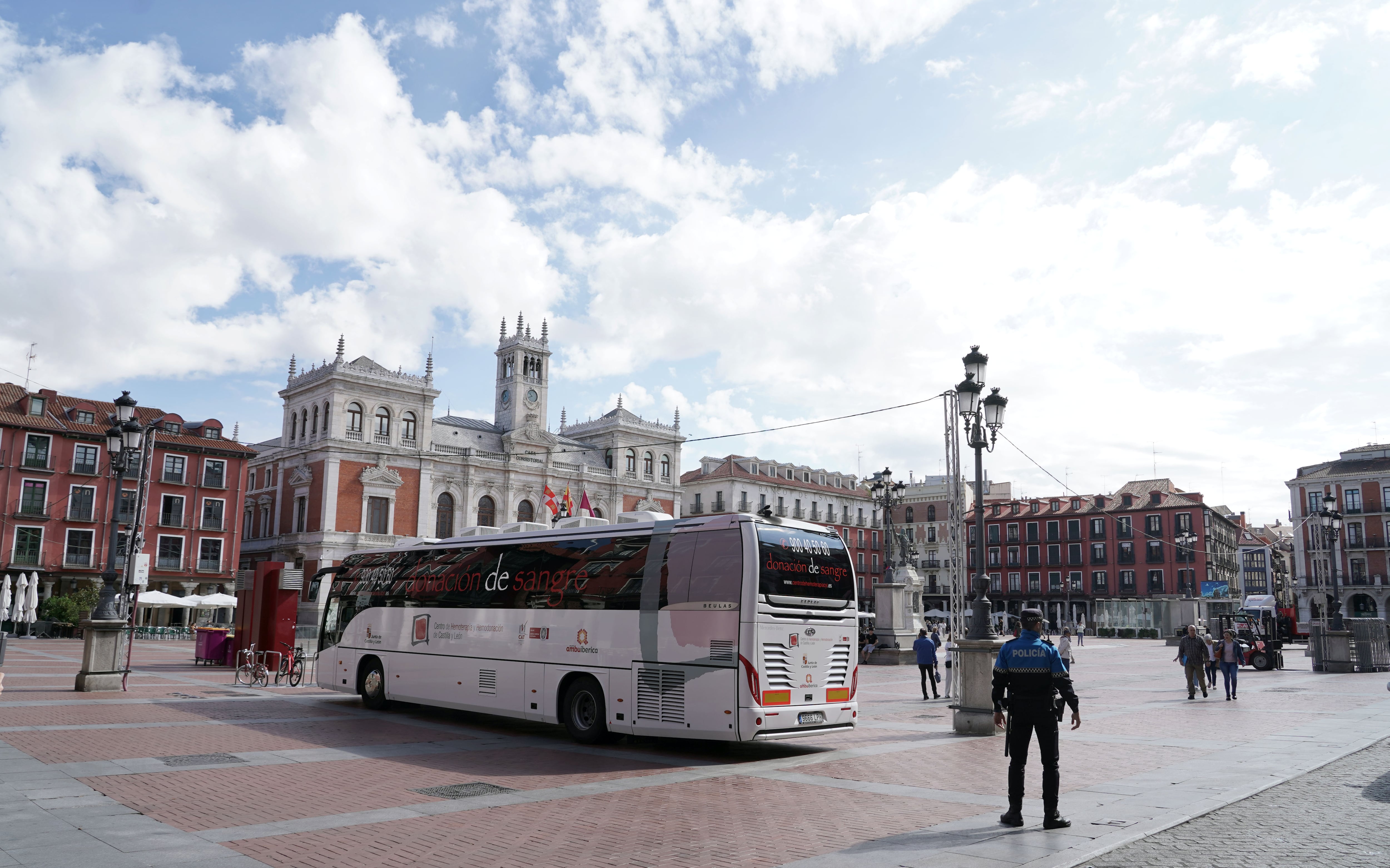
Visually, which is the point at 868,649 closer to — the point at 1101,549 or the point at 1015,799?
the point at 1015,799

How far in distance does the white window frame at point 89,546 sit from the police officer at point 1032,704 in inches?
2045

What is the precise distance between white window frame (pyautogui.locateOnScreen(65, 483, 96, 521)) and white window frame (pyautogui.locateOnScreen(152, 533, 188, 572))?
3537 mm

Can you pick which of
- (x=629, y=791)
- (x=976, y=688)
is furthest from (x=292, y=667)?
(x=976, y=688)

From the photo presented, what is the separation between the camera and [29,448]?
47156 millimetres

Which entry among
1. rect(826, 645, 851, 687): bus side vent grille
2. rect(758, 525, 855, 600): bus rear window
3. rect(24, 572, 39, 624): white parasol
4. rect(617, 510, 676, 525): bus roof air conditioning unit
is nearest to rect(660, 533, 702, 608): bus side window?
rect(617, 510, 676, 525): bus roof air conditioning unit

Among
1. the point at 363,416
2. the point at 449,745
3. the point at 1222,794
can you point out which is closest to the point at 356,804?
the point at 449,745

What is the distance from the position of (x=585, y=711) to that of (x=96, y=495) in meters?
46.0

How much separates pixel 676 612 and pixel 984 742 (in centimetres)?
489

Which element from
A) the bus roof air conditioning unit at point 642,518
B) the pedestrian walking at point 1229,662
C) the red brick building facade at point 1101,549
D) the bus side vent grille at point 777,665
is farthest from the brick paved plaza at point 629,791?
the red brick building facade at point 1101,549

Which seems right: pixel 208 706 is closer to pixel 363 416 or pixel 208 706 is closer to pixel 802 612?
pixel 802 612

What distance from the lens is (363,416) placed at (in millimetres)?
62688

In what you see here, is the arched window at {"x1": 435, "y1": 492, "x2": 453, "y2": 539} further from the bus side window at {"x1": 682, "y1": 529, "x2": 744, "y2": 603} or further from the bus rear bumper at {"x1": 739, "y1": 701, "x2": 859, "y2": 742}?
the bus side window at {"x1": 682, "y1": 529, "x2": 744, "y2": 603}

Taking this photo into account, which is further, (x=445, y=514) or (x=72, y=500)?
(x=445, y=514)

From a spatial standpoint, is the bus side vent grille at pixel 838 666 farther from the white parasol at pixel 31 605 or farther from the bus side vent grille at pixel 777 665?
the white parasol at pixel 31 605
